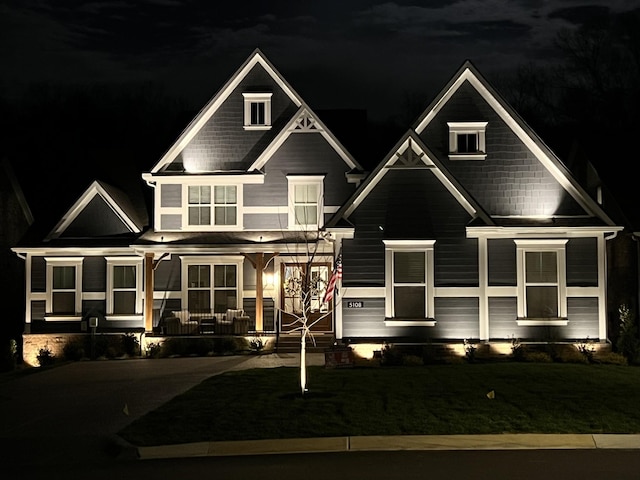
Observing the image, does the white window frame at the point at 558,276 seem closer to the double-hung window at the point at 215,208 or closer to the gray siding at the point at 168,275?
the double-hung window at the point at 215,208

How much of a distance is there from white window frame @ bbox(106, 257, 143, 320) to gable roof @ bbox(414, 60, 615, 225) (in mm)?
10519

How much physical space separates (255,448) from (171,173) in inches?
661

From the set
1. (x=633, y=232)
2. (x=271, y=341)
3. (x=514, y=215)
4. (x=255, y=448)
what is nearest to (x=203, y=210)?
(x=271, y=341)

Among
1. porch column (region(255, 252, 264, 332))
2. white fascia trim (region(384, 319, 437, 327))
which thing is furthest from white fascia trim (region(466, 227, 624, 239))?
porch column (region(255, 252, 264, 332))

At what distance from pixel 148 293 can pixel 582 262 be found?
1343cm

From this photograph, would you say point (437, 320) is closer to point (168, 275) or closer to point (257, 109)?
point (168, 275)

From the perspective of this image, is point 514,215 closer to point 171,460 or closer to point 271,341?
point 271,341

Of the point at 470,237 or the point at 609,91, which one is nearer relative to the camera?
the point at 470,237

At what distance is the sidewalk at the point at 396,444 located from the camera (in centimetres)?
1323

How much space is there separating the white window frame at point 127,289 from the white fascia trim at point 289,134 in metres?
5.18

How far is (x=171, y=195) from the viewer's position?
28859 millimetres

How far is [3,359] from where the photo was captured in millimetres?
26859

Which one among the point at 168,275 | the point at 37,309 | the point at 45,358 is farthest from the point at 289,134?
the point at 45,358

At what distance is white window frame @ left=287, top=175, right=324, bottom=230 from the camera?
2828cm
